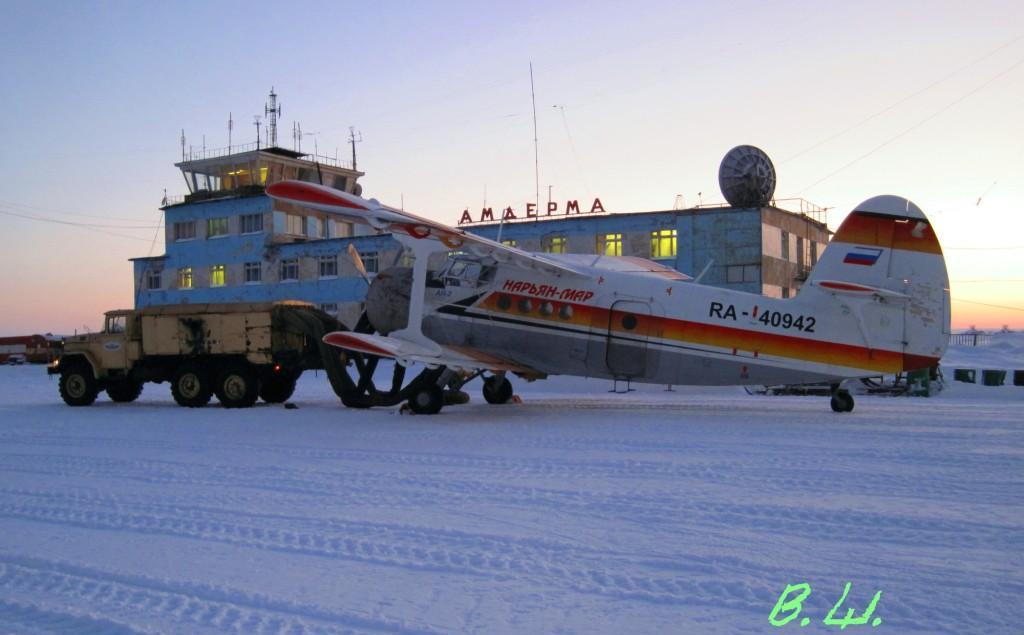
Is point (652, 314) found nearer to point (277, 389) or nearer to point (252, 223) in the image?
point (277, 389)

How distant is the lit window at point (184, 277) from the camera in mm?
58812

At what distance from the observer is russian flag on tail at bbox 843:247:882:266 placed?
14609 millimetres

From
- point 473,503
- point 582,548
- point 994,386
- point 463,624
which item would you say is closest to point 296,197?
point 473,503

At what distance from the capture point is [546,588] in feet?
16.9

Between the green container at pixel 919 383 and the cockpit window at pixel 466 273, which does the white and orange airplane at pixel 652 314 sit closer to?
the cockpit window at pixel 466 273

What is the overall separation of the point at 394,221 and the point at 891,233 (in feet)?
28.1

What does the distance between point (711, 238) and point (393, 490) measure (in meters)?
35.1

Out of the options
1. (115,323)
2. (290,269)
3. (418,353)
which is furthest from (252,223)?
(418,353)

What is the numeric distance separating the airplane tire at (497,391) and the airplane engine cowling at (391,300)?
278cm

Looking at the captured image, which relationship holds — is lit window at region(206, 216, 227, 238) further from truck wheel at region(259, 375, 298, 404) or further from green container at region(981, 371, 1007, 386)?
green container at region(981, 371, 1007, 386)

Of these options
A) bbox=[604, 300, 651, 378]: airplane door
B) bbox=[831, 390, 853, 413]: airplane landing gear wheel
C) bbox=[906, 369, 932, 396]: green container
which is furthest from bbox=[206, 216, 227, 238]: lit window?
bbox=[831, 390, 853, 413]: airplane landing gear wheel

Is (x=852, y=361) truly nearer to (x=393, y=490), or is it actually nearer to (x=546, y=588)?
(x=393, y=490)

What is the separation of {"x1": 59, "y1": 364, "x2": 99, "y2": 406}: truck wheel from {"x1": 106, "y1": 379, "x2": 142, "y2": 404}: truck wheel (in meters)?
0.77

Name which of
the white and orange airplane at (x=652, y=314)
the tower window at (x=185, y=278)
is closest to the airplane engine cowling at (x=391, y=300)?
the white and orange airplane at (x=652, y=314)
